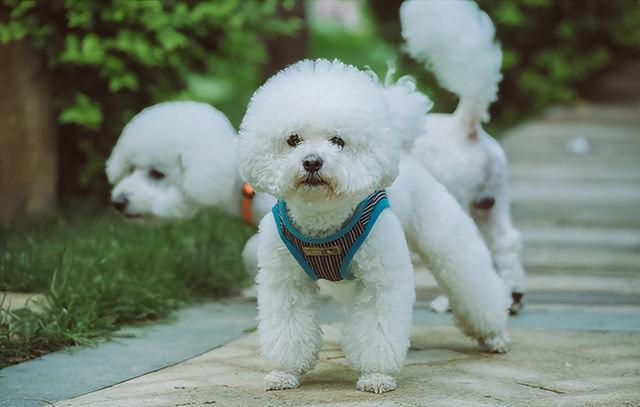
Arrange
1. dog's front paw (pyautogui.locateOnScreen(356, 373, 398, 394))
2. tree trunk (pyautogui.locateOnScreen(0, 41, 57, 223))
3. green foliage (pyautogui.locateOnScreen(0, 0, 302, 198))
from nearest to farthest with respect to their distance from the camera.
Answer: dog's front paw (pyautogui.locateOnScreen(356, 373, 398, 394)), green foliage (pyautogui.locateOnScreen(0, 0, 302, 198)), tree trunk (pyautogui.locateOnScreen(0, 41, 57, 223))

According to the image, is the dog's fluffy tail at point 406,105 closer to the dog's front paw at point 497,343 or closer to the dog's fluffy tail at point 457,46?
the dog's fluffy tail at point 457,46

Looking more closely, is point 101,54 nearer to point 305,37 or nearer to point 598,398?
point 305,37

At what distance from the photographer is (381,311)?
3.79 metres

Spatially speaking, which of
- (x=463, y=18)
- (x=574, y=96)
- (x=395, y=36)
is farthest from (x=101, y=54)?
(x=574, y=96)

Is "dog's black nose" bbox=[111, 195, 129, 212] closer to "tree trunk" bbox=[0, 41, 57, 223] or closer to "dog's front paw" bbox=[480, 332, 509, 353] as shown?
"tree trunk" bbox=[0, 41, 57, 223]

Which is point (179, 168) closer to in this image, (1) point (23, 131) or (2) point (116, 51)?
(2) point (116, 51)

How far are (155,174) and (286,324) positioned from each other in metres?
1.93

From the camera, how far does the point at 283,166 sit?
352 cm

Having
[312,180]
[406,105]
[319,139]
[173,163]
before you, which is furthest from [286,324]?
[173,163]

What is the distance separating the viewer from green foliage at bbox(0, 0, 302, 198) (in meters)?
6.95

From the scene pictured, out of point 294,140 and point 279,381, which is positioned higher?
point 294,140

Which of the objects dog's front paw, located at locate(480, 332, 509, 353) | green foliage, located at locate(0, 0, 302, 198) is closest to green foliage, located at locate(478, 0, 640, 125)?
green foliage, located at locate(0, 0, 302, 198)

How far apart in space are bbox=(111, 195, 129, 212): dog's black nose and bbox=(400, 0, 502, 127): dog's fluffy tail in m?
1.67

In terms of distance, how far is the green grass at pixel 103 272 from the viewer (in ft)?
14.8
